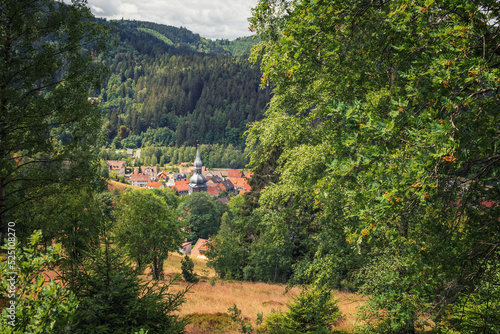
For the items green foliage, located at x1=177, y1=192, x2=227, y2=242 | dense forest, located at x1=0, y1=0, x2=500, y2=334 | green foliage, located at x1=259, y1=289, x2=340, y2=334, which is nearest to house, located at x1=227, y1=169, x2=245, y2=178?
green foliage, located at x1=177, y1=192, x2=227, y2=242

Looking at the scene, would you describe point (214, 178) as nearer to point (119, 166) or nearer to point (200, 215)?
point (119, 166)

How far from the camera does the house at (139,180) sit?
120m

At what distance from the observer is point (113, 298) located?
4.29m

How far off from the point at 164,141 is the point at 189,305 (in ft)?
574

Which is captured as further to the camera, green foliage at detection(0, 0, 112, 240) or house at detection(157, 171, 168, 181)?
house at detection(157, 171, 168, 181)

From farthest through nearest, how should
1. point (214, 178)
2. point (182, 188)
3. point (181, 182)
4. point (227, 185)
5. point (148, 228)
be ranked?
point (214, 178) < point (227, 185) < point (181, 182) < point (182, 188) < point (148, 228)

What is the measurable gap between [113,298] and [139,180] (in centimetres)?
12355

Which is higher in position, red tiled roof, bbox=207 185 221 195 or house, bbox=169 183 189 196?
red tiled roof, bbox=207 185 221 195

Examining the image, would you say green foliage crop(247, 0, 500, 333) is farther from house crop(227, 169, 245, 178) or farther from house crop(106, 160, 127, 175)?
house crop(106, 160, 127, 175)

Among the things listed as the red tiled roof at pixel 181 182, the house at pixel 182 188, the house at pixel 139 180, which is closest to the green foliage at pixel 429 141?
the house at pixel 182 188

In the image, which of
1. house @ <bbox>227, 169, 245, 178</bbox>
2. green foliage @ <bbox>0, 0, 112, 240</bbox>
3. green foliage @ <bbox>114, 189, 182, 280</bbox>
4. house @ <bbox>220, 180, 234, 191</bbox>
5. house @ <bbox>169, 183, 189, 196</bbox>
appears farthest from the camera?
house @ <bbox>227, 169, 245, 178</bbox>

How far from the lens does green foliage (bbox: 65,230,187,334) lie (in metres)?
3.92

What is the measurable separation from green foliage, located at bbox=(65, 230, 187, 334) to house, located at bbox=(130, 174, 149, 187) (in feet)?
397

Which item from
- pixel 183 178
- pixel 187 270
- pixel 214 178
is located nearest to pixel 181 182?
pixel 183 178
